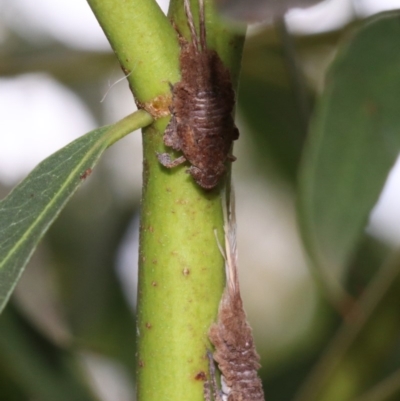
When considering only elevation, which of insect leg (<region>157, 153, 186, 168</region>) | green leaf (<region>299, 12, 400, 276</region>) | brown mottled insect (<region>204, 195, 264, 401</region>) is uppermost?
insect leg (<region>157, 153, 186, 168</region>)

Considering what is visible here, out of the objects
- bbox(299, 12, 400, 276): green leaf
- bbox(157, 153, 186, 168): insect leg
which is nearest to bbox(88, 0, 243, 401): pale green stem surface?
bbox(157, 153, 186, 168): insect leg

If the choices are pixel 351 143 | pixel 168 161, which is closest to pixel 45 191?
pixel 168 161

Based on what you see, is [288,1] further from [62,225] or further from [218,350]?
[62,225]

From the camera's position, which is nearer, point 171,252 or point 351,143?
point 171,252

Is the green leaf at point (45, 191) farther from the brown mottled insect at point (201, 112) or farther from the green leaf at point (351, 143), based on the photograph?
the green leaf at point (351, 143)

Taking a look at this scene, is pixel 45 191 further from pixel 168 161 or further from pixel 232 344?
pixel 232 344

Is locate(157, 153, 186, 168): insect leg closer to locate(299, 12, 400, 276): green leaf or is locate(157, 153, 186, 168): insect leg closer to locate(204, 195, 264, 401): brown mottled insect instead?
locate(204, 195, 264, 401): brown mottled insect

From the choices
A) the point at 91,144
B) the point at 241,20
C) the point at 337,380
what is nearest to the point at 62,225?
the point at 337,380
